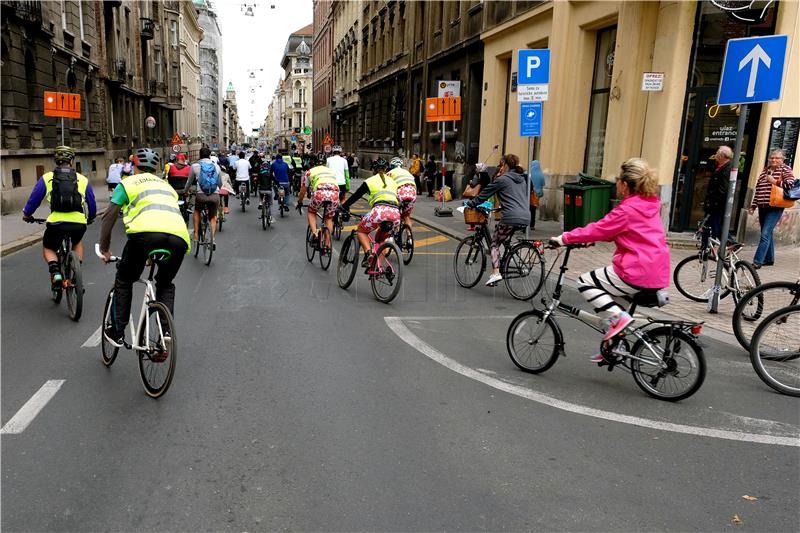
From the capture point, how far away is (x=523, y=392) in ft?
15.6

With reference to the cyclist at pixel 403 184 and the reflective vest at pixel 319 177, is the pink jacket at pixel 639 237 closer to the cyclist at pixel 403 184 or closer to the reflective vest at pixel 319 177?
the reflective vest at pixel 319 177

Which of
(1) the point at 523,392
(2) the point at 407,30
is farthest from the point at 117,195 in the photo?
(2) the point at 407,30

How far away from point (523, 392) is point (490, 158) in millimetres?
17474

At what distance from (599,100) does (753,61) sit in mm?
9025

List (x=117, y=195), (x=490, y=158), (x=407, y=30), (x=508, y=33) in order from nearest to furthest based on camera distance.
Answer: (x=117, y=195)
(x=508, y=33)
(x=490, y=158)
(x=407, y=30)

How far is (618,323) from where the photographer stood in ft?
15.3

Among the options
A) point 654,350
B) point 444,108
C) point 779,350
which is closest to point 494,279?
point 779,350

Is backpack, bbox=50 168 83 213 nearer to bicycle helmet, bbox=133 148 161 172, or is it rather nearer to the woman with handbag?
bicycle helmet, bbox=133 148 161 172

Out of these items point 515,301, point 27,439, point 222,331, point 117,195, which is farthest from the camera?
point 515,301

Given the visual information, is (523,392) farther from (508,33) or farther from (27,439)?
(508,33)

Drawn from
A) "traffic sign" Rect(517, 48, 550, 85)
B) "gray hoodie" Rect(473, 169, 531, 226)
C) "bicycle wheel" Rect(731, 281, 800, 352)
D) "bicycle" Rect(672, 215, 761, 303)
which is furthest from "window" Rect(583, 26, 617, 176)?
"bicycle wheel" Rect(731, 281, 800, 352)

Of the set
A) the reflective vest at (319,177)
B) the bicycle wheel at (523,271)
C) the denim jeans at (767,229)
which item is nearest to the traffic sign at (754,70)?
the bicycle wheel at (523,271)

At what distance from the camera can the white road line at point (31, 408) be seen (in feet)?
12.8

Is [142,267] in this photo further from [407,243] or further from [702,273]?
Answer: [702,273]
